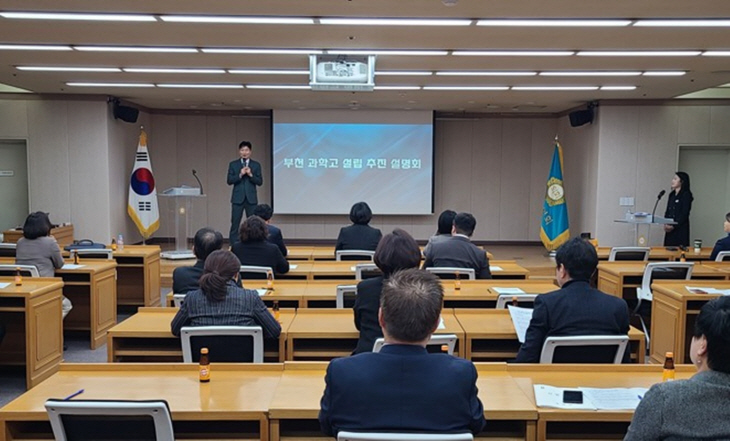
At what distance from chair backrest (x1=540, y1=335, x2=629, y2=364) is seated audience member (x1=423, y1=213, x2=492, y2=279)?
2.18 metres

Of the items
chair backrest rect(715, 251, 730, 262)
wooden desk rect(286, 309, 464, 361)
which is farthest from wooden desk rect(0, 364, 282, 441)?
chair backrest rect(715, 251, 730, 262)

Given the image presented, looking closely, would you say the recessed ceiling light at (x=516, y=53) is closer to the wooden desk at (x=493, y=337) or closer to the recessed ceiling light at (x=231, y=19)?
the recessed ceiling light at (x=231, y=19)

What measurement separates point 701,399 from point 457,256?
3.46m

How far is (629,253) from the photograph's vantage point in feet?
21.4

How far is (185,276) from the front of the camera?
3900 millimetres

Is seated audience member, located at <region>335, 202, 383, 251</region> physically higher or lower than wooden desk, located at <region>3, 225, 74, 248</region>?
higher

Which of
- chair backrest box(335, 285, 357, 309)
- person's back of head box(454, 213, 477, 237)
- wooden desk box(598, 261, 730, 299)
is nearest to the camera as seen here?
chair backrest box(335, 285, 357, 309)

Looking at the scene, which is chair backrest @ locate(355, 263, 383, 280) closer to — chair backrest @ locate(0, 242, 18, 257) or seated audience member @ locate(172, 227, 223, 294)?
seated audience member @ locate(172, 227, 223, 294)

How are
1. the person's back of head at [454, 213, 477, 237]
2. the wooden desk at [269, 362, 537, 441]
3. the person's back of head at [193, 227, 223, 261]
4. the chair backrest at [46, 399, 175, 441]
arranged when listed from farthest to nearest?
1. the person's back of head at [454, 213, 477, 237]
2. the person's back of head at [193, 227, 223, 261]
3. the wooden desk at [269, 362, 537, 441]
4. the chair backrest at [46, 399, 175, 441]

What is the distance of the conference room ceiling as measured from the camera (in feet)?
15.9

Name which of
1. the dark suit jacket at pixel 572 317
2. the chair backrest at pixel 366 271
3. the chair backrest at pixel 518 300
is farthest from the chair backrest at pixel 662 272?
the dark suit jacket at pixel 572 317

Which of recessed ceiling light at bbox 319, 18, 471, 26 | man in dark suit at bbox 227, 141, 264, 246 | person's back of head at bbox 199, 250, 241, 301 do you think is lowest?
person's back of head at bbox 199, 250, 241, 301

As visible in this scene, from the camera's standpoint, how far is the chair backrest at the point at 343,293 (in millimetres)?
4043

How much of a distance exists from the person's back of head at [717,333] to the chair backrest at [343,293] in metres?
2.66
